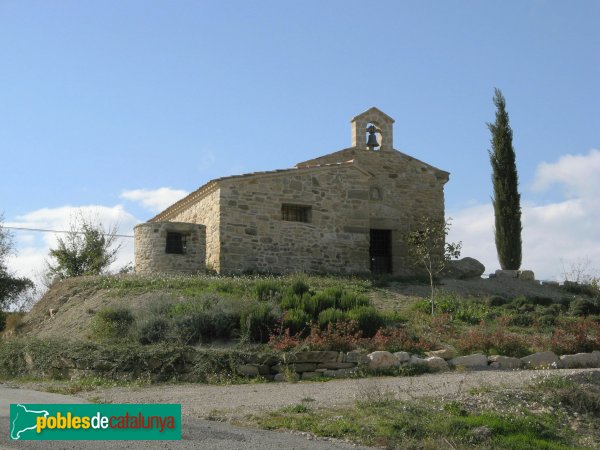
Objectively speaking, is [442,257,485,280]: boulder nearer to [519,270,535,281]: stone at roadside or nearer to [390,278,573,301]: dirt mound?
[390,278,573,301]: dirt mound

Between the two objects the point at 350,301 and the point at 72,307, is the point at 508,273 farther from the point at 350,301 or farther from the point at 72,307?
the point at 72,307

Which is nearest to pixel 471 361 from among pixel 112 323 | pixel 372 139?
pixel 112 323

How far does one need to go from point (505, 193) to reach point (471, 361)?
49.5 ft

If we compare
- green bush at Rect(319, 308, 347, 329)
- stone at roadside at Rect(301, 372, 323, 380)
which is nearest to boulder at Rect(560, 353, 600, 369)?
green bush at Rect(319, 308, 347, 329)

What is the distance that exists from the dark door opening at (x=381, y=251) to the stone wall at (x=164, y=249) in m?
7.16

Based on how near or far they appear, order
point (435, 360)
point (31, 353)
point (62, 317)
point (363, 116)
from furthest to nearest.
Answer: point (363, 116)
point (62, 317)
point (31, 353)
point (435, 360)

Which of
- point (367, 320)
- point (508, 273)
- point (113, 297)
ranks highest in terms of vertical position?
point (508, 273)

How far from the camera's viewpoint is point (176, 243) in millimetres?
24375

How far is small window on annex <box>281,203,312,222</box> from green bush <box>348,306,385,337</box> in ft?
30.2

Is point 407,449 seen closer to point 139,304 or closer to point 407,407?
point 407,407

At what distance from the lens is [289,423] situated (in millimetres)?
Answer: 10172

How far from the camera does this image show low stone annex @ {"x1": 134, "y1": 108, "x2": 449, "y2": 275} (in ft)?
79.5

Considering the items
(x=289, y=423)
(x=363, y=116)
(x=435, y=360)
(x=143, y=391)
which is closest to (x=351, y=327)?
(x=435, y=360)

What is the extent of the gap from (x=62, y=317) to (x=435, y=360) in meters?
10.2
